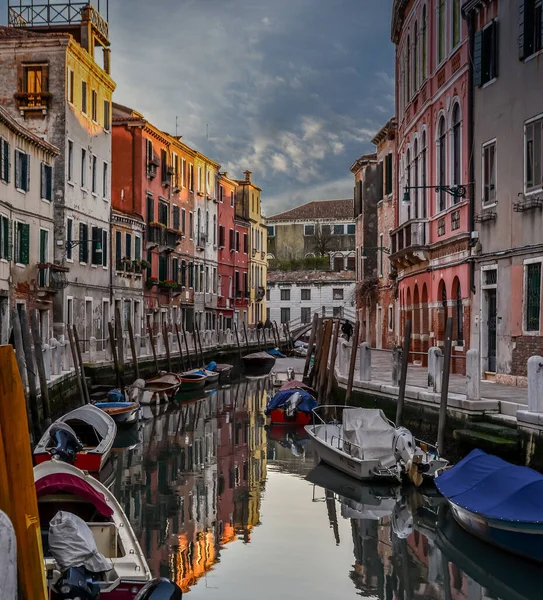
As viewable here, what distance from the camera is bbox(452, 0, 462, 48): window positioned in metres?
20.2

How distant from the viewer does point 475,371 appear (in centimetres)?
1367

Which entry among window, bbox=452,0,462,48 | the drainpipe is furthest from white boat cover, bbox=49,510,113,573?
window, bbox=452,0,462,48

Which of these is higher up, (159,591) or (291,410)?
(159,591)

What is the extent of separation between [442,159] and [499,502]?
44.3ft

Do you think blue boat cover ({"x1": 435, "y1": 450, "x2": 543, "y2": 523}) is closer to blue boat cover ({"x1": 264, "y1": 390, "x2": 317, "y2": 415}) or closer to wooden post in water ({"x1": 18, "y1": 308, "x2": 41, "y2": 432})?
wooden post in water ({"x1": 18, "y1": 308, "x2": 41, "y2": 432})

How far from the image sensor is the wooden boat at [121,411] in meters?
20.0

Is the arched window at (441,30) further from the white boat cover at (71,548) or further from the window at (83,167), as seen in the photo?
the white boat cover at (71,548)

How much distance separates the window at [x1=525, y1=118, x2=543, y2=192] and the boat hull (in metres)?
7.64

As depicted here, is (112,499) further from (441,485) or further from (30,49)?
(30,49)

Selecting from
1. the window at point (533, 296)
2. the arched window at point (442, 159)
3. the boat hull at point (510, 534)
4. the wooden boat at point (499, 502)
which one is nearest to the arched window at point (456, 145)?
the arched window at point (442, 159)

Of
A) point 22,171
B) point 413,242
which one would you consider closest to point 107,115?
point 22,171

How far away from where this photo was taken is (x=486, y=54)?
18.4 m

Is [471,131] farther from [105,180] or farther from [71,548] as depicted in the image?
[105,180]

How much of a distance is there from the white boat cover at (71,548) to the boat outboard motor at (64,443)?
20.1 feet
